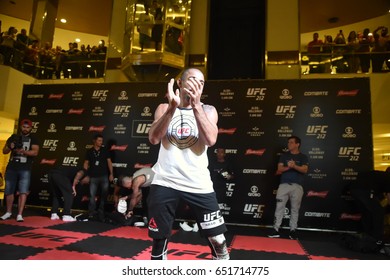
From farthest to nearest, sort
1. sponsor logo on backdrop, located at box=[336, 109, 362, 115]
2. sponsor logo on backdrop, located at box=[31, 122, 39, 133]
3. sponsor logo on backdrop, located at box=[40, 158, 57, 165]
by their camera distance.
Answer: sponsor logo on backdrop, located at box=[31, 122, 39, 133] < sponsor logo on backdrop, located at box=[40, 158, 57, 165] < sponsor logo on backdrop, located at box=[336, 109, 362, 115]

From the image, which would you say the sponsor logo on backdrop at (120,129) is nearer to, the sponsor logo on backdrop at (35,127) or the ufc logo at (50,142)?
the ufc logo at (50,142)

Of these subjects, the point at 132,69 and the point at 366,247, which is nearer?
the point at 366,247

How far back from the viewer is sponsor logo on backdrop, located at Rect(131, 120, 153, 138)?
7312 millimetres

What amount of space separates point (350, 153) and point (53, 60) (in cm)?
875

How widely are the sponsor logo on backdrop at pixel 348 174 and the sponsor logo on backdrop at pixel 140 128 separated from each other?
4.35 meters

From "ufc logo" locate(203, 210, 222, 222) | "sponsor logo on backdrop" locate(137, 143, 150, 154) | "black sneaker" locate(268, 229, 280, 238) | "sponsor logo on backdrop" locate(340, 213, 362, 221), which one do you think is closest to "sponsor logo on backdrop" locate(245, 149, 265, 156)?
"black sneaker" locate(268, 229, 280, 238)

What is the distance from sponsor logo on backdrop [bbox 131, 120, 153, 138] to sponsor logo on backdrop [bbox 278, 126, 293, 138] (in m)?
2.98

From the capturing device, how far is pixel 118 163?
7270 mm

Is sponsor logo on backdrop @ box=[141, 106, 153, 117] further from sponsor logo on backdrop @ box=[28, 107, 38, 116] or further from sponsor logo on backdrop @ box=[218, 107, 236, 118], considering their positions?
sponsor logo on backdrop @ box=[28, 107, 38, 116]

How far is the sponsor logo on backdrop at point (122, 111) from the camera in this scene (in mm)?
7523

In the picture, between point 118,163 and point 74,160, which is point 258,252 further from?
point 74,160
